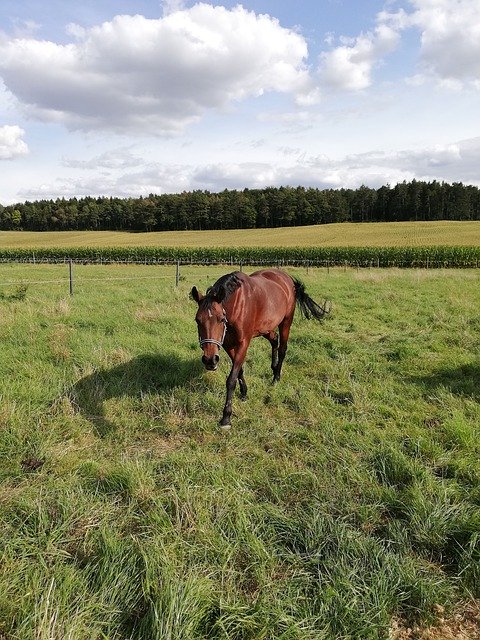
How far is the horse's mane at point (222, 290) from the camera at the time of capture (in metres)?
4.49

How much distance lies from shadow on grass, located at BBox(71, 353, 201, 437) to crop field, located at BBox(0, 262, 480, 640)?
31mm

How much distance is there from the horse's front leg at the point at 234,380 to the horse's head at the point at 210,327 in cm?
65

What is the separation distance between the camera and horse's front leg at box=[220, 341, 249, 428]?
15.6ft

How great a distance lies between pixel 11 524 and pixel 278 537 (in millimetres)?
1973

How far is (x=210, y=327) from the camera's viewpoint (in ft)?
14.5

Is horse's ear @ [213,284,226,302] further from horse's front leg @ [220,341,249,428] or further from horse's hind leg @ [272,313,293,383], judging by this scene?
horse's hind leg @ [272,313,293,383]

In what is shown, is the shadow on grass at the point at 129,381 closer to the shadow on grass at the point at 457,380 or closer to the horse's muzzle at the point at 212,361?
the horse's muzzle at the point at 212,361

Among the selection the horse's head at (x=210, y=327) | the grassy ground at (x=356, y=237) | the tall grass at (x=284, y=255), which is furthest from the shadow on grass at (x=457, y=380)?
the grassy ground at (x=356, y=237)

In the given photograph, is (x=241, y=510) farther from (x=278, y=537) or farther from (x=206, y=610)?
(x=206, y=610)

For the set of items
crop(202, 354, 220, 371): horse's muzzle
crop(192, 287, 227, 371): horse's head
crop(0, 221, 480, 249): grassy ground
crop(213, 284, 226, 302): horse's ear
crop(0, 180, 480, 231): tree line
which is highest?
crop(0, 180, 480, 231): tree line

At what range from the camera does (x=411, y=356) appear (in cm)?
717

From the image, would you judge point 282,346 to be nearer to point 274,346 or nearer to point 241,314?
point 274,346

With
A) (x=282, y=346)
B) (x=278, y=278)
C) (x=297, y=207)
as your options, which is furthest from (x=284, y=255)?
(x=297, y=207)

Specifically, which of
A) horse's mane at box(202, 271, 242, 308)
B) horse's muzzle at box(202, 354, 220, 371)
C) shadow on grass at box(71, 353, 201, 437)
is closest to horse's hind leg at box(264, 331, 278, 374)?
shadow on grass at box(71, 353, 201, 437)
